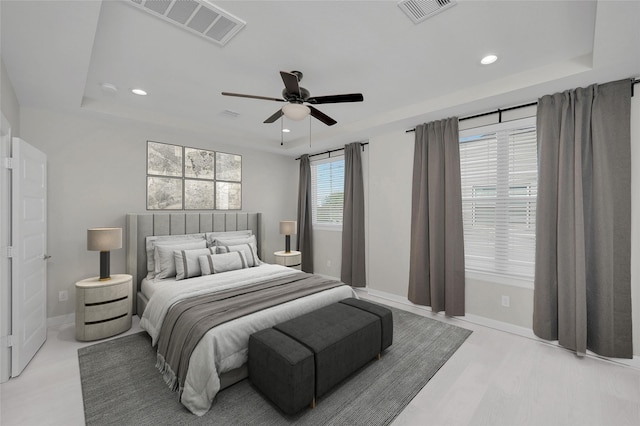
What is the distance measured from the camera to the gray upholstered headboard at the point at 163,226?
140 inches

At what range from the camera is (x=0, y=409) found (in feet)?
6.11

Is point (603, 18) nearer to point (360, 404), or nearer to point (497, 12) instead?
point (497, 12)

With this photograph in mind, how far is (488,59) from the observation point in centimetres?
241

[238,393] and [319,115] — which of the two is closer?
[238,393]

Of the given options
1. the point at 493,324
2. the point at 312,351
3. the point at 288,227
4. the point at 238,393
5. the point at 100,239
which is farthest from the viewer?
the point at 288,227

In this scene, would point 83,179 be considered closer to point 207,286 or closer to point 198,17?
point 207,286

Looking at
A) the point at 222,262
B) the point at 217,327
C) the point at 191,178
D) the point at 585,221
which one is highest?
the point at 191,178

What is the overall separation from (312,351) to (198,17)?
96.5 inches

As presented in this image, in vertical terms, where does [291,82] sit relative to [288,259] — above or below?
above

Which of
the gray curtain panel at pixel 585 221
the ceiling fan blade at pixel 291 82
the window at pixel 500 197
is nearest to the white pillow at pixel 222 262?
the ceiling fan blade at pixel 291 82

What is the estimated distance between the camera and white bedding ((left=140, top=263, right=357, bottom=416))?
189cm

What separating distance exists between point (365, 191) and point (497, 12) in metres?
3.06

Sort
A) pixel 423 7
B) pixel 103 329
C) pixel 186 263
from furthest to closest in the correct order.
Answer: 1. pixel 186 263
2. pixel 103 329
3. pixel 423 7

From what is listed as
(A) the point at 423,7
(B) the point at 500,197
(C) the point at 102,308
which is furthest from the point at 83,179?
(B) the point at 500,197
